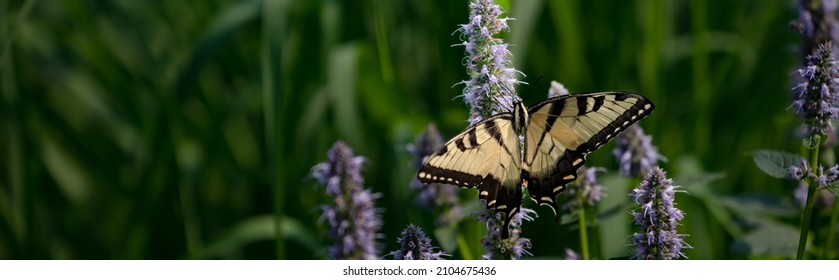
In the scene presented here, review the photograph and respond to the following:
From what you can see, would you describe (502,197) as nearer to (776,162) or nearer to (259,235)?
(776,162)

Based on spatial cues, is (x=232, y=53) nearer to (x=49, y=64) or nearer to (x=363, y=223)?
(x=49, y=64)

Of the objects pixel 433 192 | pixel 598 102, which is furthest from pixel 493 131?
pixel 433 192

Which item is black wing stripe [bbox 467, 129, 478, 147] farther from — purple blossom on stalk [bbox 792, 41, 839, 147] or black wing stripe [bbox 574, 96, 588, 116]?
purple blossom on stalk [bbox 792, 41, 839, 147]

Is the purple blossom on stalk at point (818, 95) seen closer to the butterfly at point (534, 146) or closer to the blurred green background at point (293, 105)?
the butterfly at point (534, 146)

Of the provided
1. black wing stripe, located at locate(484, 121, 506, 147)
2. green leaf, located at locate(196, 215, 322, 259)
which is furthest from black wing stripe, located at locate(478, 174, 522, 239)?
green leaf, located at locate(196, 215, 322, 259)

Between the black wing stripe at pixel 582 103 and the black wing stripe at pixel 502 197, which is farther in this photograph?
the black wing stripe at pixel 582 103

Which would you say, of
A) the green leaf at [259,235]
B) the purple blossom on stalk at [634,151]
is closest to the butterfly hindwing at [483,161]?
the purple blossom on stalk at [634,151]
